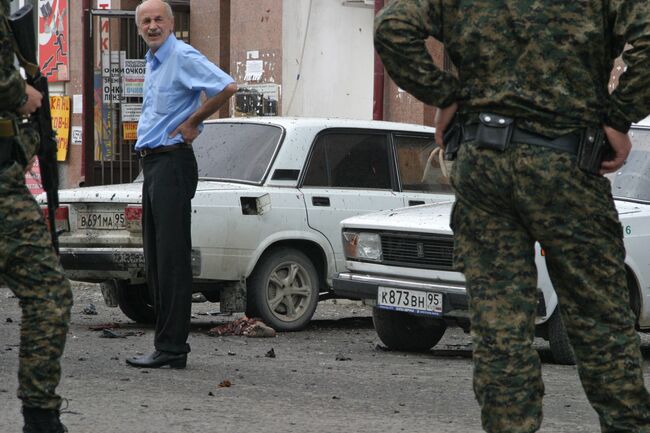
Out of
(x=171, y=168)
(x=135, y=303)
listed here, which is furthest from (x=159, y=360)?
(x=135, y=303)

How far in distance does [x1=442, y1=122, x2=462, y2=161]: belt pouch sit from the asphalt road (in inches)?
74.8

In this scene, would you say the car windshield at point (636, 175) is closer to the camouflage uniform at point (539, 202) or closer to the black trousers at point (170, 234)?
the black trousers at point (170, 234)

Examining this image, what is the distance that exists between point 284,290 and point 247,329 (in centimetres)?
62

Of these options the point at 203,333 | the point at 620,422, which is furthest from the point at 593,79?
the point at 203,333

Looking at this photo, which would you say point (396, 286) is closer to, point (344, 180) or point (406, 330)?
point (406, 330)

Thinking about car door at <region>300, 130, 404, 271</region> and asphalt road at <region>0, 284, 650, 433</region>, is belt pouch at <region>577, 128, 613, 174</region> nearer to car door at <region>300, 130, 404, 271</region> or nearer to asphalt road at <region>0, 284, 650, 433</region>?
asphalt road at <region>0, 284, 650, 433</region>

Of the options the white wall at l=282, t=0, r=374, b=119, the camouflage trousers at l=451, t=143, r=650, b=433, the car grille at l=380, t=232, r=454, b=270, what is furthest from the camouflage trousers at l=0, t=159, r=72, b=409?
the white wall at l=282, t=0, r=374, b=119

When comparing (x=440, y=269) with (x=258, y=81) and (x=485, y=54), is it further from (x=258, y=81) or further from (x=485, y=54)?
(x=258, y=81)

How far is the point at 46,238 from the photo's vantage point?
5.43m

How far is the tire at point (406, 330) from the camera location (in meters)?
10.2

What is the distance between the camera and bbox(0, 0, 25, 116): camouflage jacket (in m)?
5.38

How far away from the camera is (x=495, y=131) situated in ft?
15.3

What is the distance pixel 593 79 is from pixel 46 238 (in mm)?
2027

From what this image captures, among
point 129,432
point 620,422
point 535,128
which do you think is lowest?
point 129,432
